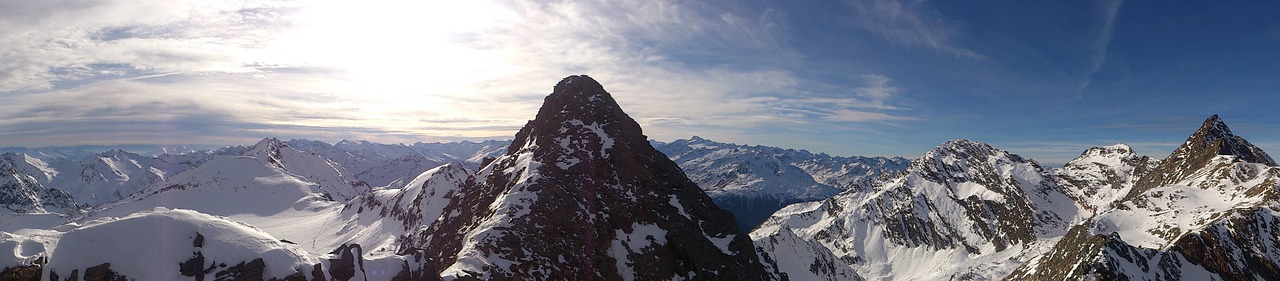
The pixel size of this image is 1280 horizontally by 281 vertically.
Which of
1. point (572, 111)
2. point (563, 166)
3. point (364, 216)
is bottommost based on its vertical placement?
point (364, 216)

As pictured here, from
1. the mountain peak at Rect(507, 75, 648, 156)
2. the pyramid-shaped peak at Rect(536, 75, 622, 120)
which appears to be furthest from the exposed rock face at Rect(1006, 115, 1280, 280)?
the pyramid-shaped peak at Rect(536, 75, 622, 120)

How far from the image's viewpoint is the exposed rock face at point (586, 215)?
53.9 meters

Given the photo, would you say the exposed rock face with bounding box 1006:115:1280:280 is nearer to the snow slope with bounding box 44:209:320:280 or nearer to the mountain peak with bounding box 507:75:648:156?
the mountain peak with bounding box 507:75:648:156

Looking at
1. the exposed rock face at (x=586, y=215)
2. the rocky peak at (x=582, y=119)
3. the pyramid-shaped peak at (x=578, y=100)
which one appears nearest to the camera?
the exposed rock face at (x=586, y=215)

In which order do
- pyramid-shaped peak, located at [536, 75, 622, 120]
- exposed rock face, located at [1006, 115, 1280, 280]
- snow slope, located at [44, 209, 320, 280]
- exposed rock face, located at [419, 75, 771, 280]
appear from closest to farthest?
snow slope, located at [44, 209, 320, 280] → exposed rock face, located at [419, 75, 771, 280] → pyramid-shaped peak, located at [536, 75, 622, 120] → exposed rock face, located at [1006, 115, 1280, 280]

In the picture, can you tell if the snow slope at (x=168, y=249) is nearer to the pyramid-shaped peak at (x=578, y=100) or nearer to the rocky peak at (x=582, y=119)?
the rocky peak at (x=582, y=119)

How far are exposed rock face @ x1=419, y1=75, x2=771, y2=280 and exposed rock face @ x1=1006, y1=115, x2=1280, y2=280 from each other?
420ft

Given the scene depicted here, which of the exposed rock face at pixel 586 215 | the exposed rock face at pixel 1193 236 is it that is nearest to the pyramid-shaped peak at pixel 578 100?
the exposed rock face at pixel 586 215

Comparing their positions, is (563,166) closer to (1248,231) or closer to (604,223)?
(604,223)

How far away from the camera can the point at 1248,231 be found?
138125 mm

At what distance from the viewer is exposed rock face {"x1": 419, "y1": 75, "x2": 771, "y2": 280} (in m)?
53.9

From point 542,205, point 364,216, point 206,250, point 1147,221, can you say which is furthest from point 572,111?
point 1147,221

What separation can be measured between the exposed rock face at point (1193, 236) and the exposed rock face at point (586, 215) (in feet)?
420

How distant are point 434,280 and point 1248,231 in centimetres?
20834
